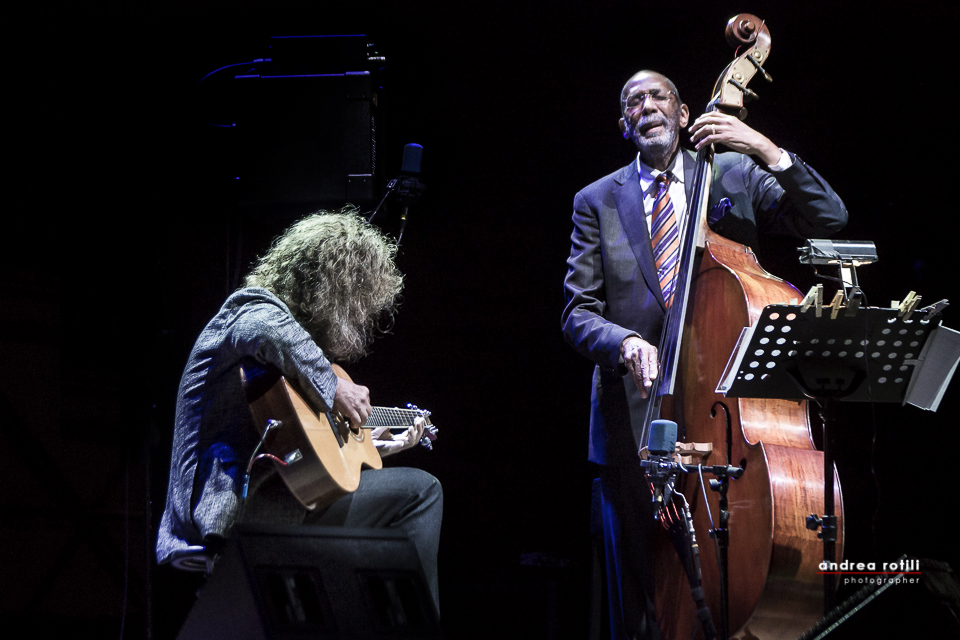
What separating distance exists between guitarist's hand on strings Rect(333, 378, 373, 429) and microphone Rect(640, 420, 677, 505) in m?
0.90

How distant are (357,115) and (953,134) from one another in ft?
9.07

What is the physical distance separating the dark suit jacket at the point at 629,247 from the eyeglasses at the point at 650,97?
0.26m

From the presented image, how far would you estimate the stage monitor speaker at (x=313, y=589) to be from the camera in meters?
1.80

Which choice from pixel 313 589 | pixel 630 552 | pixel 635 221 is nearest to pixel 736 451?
pixel 630 552

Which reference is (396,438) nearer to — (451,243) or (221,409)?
(221,409)

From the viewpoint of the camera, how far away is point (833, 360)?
2381 mm

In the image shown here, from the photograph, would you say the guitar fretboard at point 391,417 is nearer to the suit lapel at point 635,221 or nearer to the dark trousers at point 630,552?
the dark trousers at point 630,552

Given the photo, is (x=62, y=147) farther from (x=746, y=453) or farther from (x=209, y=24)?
(x=746, y=453)

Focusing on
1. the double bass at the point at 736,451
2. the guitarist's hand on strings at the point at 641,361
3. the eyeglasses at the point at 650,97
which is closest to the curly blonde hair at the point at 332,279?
the guitarist's hand on strings at the point at 641,361

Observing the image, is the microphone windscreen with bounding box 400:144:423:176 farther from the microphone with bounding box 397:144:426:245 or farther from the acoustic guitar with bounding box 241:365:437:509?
the acoustic guitar with bounding box 241:365:437:509

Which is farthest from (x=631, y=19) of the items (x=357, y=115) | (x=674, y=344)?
(x=674, y=344)

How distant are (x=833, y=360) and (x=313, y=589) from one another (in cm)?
153

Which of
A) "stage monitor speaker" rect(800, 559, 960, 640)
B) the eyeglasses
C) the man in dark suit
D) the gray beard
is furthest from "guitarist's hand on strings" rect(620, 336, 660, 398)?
"stage monitor speaker" rect(800, 559, 960, 640)

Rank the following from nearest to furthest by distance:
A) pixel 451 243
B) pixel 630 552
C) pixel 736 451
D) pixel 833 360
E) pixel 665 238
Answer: pixel 833 360 → pixel 736 451 → pixel 630 552 → pixel 665 238 → pixel 451 243
